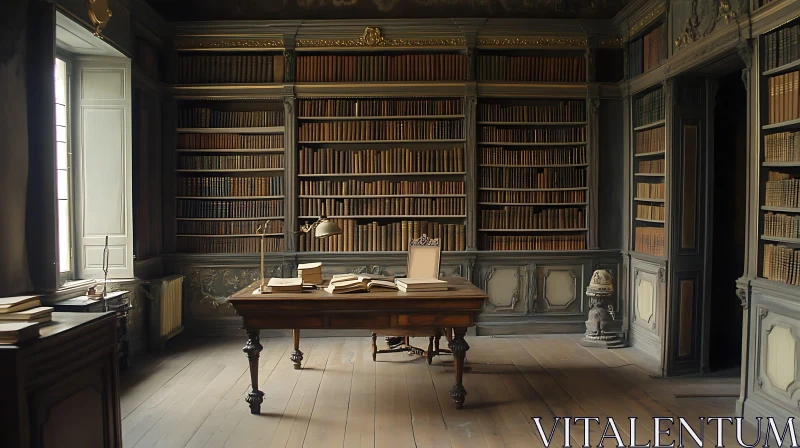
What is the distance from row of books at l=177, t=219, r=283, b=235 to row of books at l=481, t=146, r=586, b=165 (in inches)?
94.8

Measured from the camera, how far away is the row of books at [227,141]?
21.5ft

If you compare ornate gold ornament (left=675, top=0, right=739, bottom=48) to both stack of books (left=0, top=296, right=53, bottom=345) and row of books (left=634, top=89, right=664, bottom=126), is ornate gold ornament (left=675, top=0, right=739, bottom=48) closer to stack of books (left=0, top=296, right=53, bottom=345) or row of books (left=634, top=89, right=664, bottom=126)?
row of books (left=634, top=89, right=664, bottom=126)

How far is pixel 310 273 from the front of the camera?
15.0ft

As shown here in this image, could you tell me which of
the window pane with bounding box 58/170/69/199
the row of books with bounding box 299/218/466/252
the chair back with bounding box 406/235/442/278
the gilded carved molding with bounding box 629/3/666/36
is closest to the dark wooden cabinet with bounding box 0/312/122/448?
the chair back with bounding box 406/235/442/278

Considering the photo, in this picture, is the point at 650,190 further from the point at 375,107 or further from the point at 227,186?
the point at 227,186

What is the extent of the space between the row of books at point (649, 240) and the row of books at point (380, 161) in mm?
1940

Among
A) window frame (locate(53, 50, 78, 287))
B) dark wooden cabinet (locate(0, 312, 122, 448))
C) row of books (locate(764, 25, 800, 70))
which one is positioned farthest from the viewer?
window frame (locate(53, 50, 78, 287))

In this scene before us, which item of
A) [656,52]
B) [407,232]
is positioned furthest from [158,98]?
[656,52]

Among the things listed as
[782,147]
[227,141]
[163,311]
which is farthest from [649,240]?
[163,311]

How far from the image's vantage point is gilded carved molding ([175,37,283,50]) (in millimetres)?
6469

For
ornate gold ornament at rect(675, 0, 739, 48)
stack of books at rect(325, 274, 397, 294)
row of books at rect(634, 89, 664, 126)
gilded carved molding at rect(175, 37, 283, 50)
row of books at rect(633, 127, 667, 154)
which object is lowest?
stack of books at rect(325, 274, 397, 294)

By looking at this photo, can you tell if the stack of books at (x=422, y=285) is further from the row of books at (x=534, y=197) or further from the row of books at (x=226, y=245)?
the row of books at (x=226, y=245)

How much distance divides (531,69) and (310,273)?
11.7 feet

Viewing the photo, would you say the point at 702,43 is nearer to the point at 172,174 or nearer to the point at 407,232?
the point at 407,232
